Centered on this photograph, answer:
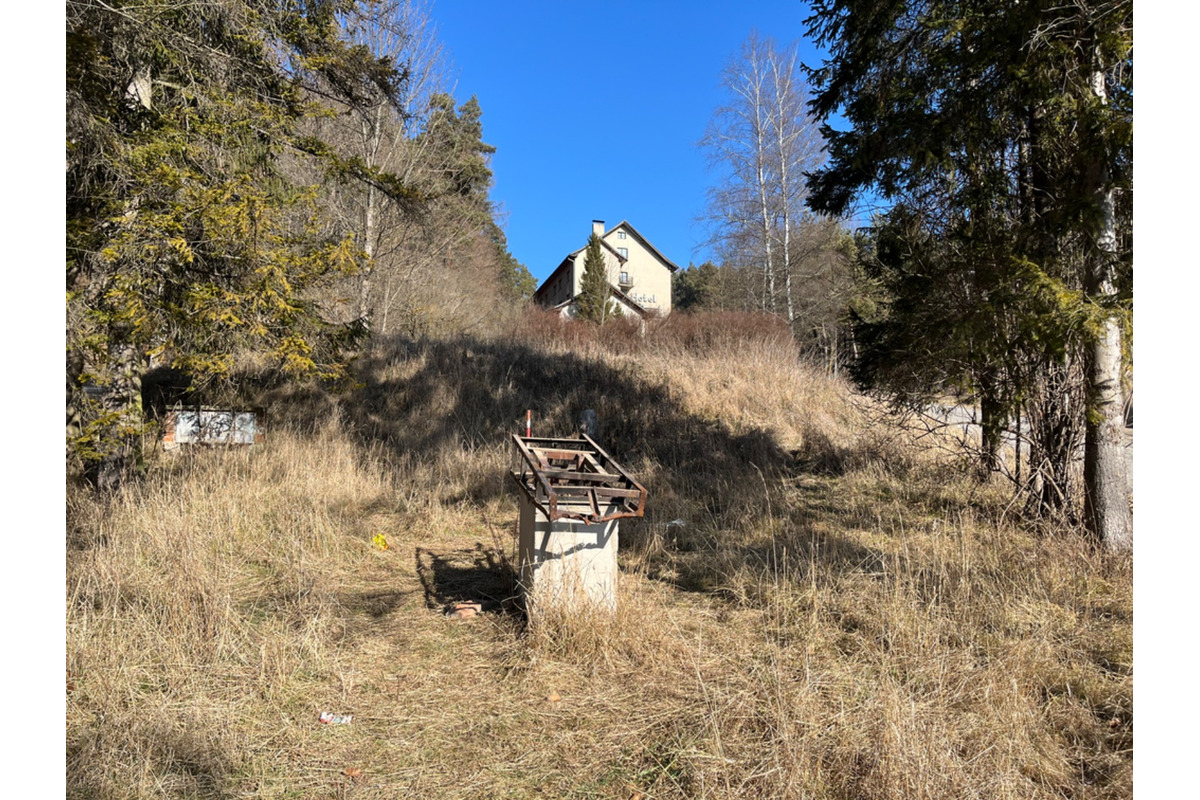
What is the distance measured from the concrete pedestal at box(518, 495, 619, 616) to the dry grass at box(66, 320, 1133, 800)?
0.57 ft

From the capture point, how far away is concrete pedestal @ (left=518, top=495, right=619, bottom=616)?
4086mm

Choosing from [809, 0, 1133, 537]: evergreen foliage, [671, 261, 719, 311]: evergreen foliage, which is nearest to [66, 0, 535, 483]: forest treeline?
[809, 0, 1133, 537]: evergreen foliage

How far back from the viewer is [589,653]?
3846 mm

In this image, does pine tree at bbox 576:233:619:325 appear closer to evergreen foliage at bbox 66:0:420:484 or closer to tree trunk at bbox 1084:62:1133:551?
evergreen foliage at bbox 66:0:420:484

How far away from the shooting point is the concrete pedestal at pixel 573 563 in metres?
4.09

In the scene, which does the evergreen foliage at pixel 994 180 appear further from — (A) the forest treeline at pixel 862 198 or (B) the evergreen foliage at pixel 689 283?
(B) the evergreen foliage at pixel 689 283

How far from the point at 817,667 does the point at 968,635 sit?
0.97 m

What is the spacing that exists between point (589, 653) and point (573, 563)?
0.56 m

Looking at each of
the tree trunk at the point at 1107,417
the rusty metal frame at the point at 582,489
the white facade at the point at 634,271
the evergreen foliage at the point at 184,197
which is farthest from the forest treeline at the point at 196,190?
the white facade at the point at 634,271

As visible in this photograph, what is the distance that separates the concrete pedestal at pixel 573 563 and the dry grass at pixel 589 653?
6.9 inches

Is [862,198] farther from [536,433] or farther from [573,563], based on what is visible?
[536,433]

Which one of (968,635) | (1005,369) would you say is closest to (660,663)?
(968,635)

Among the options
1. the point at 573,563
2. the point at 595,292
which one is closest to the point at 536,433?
the point at 573,563

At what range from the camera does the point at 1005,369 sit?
6.21m
